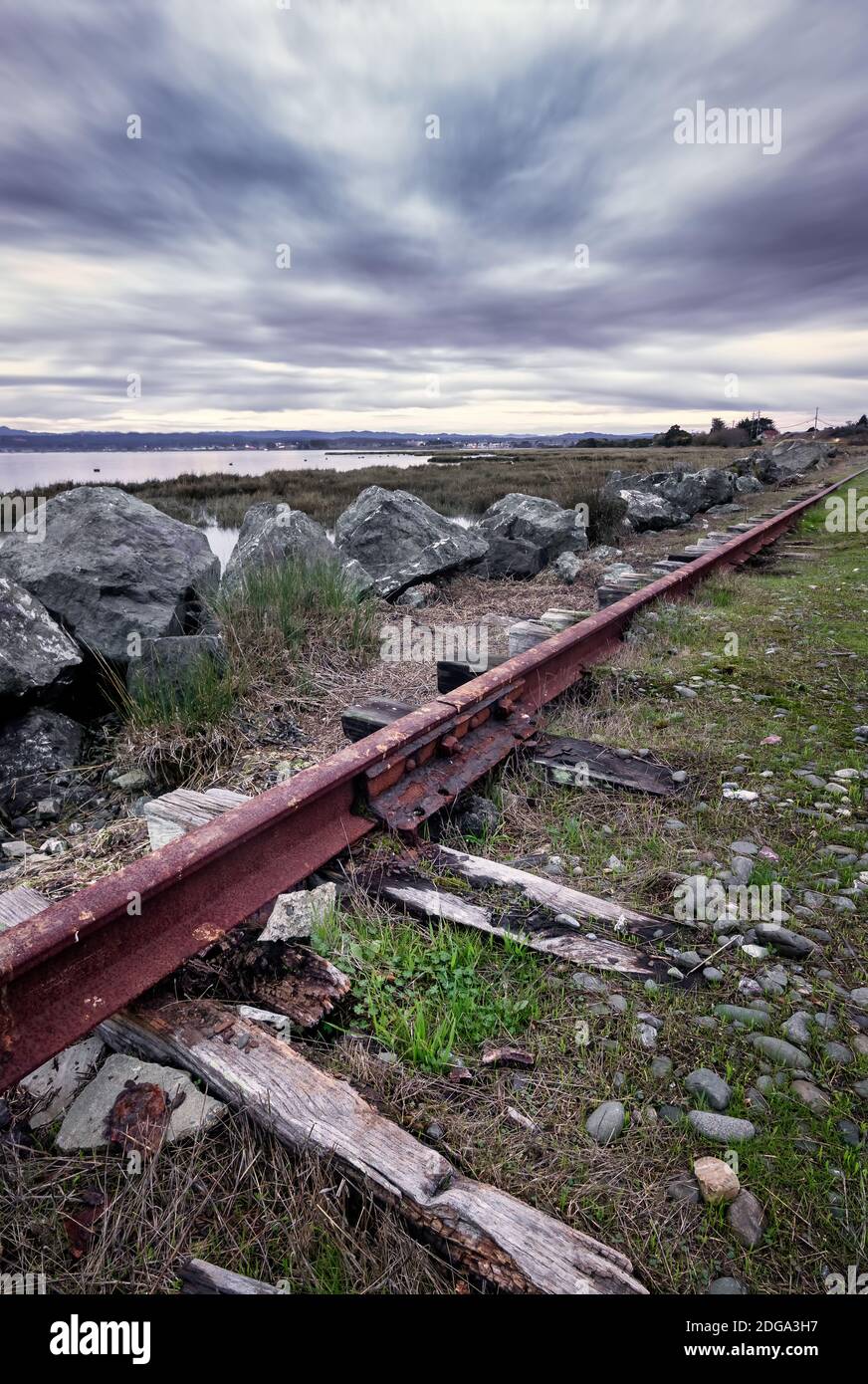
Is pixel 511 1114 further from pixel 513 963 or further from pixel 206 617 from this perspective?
pixel 206 617

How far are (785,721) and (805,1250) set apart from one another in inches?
112

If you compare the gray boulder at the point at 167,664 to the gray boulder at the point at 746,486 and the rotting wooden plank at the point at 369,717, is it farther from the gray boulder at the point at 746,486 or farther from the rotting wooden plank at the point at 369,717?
the gray boulder at the point at 746,486

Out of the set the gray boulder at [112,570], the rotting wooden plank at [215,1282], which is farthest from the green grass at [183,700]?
the rotting wooden plank at [215,1282]

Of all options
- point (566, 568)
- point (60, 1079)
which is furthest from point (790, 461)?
point (60, 1079)

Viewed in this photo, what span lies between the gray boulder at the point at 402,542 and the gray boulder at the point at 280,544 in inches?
35.8

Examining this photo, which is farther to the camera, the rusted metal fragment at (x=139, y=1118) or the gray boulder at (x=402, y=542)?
the gray boulder at (x=402, y=542)

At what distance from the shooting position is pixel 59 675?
12.8 feet

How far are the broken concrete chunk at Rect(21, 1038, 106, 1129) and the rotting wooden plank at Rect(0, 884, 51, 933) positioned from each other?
0.47 meters

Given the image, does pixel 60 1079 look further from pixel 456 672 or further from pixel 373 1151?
pixel 456 672

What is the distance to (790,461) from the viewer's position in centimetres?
2900

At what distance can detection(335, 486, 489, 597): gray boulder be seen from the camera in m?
7.89

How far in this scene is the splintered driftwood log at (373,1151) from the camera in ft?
4.22

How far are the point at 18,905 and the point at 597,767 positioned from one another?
2299 mm
